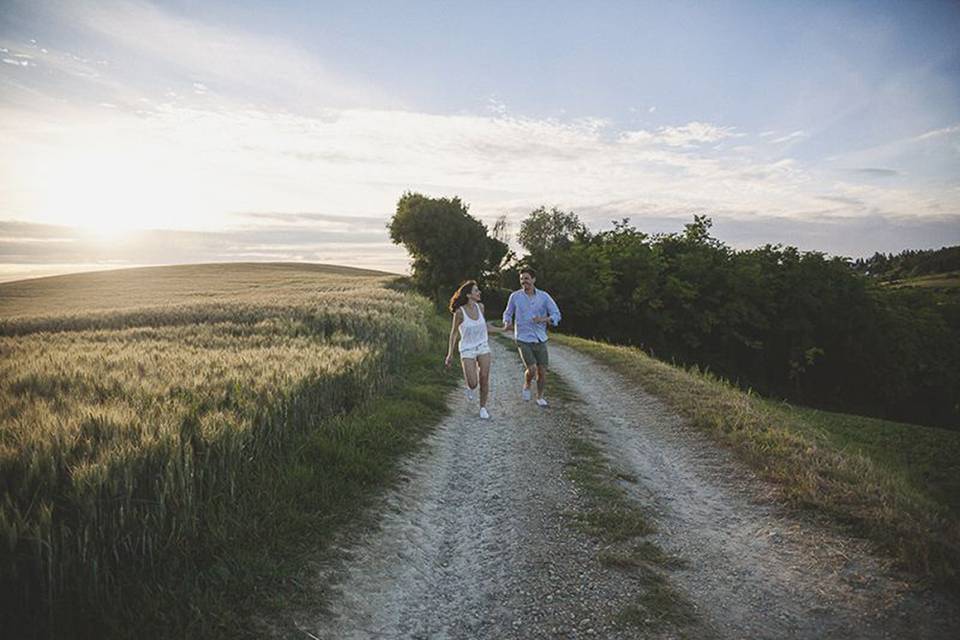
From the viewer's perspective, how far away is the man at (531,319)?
1064 centimetres

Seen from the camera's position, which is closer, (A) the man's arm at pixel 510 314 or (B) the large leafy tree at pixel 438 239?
(A) the man's arm at pixel 510 314

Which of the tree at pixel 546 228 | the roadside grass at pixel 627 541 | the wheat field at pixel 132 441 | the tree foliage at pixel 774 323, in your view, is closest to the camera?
the wheat field at pixel 132 441

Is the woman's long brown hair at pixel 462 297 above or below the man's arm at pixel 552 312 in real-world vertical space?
above

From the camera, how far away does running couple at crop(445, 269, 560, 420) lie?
9.86 metres

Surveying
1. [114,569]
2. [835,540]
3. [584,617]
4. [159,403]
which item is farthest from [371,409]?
[835,540]

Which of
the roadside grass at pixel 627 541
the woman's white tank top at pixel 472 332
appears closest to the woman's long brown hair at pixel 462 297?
the woman's white tank top at pixel 472 332

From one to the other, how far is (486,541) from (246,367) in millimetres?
5139

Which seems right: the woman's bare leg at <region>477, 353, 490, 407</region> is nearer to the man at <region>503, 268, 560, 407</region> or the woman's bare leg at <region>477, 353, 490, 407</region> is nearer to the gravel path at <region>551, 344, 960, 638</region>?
the man at <region>503, 268, 560, 407</region>

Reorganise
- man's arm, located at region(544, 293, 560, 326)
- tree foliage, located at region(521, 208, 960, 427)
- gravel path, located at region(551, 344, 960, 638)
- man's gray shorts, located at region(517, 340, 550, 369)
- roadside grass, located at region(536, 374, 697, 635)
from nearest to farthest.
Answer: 1. gravel path, located at region(551, 344, 960, 638)
2. roadside grass, located at region(536, 374, 697, 635)
3. man's arm, located at region(544, 293, 560, 326)
4. man's gray shorts, located at region(517, 340, 550, 369)
5. tree foliage, located at region(521, 208, 960, 427)

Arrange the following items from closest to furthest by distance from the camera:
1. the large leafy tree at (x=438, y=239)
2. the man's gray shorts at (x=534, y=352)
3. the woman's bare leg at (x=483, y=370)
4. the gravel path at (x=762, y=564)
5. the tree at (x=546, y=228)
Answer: the gravel path at (x=762, y=564), the woman's bare leg at (x=483, y=370), the man's gray shorts at (x=534, y=352), the large leafy tree at (x=438, y=239), the tree at (x=546, y=228)

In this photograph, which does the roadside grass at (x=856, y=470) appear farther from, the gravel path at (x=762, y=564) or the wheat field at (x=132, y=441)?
the wheat field at (x=132, y=441)

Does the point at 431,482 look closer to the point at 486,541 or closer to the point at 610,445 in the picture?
the point at 486,541

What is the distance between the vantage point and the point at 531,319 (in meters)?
10.7

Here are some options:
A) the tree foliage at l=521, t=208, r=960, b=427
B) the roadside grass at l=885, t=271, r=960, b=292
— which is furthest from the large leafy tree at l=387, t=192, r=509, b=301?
the roadside grass at l=885, t=271, r=960, b=292
